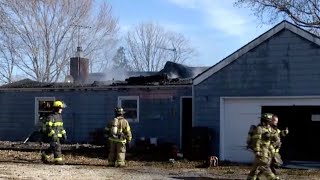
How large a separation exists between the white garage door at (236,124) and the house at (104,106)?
3163 mm

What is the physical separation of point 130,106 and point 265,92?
681cm

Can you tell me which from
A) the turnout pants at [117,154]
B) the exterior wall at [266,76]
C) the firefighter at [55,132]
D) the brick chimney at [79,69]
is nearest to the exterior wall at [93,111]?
the exterior wall at [266,76]

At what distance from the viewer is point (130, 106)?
75.4 ft

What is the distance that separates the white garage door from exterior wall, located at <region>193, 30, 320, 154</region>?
0.74ft

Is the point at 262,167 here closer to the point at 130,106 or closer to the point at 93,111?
the point at 130,106

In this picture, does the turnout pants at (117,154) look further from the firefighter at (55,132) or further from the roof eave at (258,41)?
the roof eave at (258,41)

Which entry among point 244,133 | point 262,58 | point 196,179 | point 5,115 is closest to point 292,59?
point 262,58

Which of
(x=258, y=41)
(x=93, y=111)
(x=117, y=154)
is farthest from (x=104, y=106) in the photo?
(x=258, y=41)

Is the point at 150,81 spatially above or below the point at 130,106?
above

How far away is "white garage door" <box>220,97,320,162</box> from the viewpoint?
60.3 feet

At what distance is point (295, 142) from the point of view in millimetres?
19969

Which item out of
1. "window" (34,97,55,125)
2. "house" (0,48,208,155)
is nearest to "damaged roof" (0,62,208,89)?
"house" (0,48,208,155)

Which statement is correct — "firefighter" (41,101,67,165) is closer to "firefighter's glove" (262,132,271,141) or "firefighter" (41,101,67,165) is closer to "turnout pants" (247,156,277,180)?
"turnout pants" (247,156,277,180)

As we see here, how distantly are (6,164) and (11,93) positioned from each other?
32.4 feet
